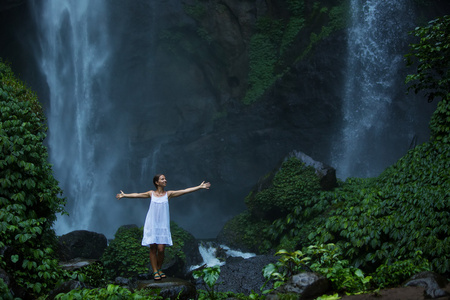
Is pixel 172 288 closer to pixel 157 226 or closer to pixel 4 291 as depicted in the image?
pixel 157 226

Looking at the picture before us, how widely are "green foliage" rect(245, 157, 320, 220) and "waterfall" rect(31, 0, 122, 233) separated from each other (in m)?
12.8

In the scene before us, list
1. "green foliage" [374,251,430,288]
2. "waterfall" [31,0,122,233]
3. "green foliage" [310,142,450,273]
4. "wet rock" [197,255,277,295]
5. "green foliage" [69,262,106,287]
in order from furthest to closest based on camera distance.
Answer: "waterfall" [31,0,122,233] < "wet rock" [197,255,277,295] < "green foliage" [69,262,106,287] < "green foliage" [310,142,450,273] < "green foliage" [374,251,430,288]

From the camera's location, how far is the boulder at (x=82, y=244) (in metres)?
9.96

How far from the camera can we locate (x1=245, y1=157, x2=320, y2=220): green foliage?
1227 centimetres

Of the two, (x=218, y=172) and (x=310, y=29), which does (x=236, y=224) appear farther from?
(x=310, y=29)

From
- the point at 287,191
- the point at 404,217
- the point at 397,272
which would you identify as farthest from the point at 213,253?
the point at 397,272

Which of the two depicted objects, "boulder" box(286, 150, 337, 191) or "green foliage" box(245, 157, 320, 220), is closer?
"green foliage" box(245, 157, 320, 220)

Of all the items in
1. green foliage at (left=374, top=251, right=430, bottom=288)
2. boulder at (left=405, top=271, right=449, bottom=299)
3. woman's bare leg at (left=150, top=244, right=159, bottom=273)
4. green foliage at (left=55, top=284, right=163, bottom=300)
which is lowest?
boulder at (left=405, top=271, right=449, bottom=299)

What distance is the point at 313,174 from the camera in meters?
12.7

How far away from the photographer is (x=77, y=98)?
22812 millimetres

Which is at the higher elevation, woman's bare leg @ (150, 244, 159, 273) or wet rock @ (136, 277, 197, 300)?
woman's bare leg @ (150, 244, 159, 273)

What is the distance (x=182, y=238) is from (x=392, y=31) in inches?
589

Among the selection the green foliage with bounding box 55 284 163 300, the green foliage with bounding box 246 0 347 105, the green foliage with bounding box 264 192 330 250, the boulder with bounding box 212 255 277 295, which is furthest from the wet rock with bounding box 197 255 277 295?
the green foliage with bounding box 246 0 347 105

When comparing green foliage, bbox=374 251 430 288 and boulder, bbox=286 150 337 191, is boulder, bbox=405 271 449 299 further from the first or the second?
boulder, bbox=286 150 337 191
